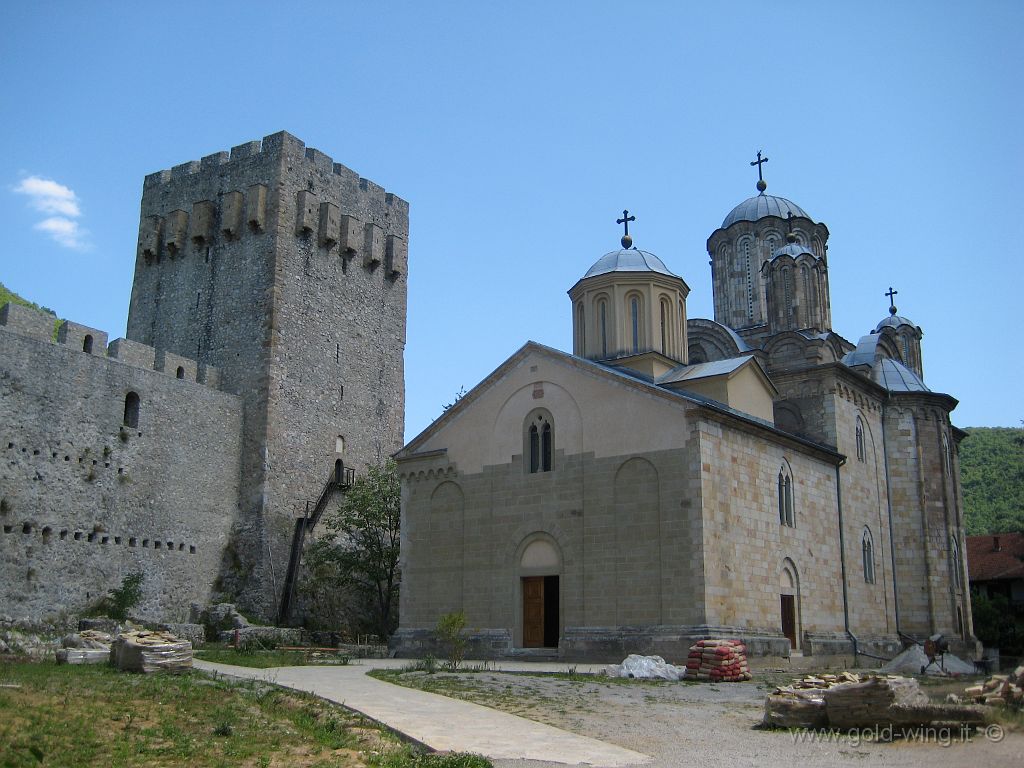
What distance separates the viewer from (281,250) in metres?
32.6

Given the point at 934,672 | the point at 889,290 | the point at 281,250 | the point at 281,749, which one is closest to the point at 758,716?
the point at 281,749

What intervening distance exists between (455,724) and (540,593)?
1167 centimetres

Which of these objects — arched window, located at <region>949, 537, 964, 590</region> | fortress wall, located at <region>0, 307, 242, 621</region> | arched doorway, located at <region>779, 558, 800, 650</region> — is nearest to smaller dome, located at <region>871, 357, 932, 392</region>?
arched window, located at <region>949, 537, 964, 590</region>

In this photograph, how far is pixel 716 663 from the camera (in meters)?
17.3

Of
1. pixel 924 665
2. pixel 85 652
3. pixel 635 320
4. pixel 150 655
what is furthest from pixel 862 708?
pixel 635 320

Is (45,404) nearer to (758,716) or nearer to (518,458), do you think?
(518,458)

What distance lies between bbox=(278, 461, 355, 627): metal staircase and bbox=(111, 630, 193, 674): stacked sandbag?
15009 millimetres

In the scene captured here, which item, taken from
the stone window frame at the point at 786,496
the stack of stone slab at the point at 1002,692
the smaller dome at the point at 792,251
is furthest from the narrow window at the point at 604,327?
the stack of stone slab at the point at 1002,692

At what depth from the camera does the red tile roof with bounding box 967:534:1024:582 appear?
1515 inches

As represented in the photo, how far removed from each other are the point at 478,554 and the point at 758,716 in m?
11.8

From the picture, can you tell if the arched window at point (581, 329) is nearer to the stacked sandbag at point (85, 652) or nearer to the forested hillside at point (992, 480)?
the stacked sandbag at point (85, 652)

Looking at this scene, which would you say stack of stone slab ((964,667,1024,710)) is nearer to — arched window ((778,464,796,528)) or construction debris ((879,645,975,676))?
construction debris ((879,645,975,676))

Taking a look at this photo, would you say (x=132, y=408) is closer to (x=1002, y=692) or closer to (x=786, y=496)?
(x=786, y=496)

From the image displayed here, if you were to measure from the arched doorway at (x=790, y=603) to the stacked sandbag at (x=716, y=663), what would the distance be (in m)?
5.26
